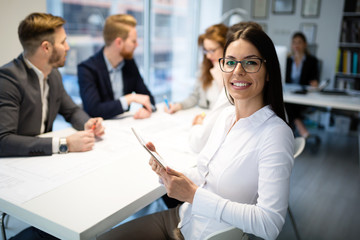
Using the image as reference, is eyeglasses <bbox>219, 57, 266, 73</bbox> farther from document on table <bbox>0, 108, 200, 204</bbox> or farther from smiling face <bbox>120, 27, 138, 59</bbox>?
smiling face <bbox>120, 27, 138, 59</bbox>

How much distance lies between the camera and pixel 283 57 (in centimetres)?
295

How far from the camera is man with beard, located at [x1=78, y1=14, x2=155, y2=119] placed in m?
2.27

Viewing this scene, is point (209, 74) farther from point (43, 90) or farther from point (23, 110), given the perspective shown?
point (23, 110)

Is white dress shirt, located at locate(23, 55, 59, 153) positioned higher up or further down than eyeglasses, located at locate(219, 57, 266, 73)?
further down

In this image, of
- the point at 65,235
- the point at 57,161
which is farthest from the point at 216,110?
the point at 65,235

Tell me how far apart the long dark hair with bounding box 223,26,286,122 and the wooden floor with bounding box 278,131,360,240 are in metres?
1.34

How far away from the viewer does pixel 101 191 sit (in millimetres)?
1207

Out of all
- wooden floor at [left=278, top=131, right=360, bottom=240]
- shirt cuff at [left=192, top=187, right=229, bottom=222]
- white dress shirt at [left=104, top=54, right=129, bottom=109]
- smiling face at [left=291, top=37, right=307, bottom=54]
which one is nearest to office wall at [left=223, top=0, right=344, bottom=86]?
smiling face at [left=291, top=37, right=307, bottom=54]

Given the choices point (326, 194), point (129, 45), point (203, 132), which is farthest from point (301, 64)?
point (203, 132)

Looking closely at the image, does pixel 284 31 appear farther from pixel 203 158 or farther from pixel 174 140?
pixel 203 158

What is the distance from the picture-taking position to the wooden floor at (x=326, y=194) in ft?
7.34

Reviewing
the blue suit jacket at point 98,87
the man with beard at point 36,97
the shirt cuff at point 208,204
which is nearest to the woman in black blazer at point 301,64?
the blue suit jacket at point 98,87

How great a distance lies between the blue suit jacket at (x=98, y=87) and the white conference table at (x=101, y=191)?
0.38 m

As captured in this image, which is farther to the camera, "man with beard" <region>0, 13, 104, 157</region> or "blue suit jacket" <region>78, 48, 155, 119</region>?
"blue suit jacket" <region>78, 48, 155, 119</region>
